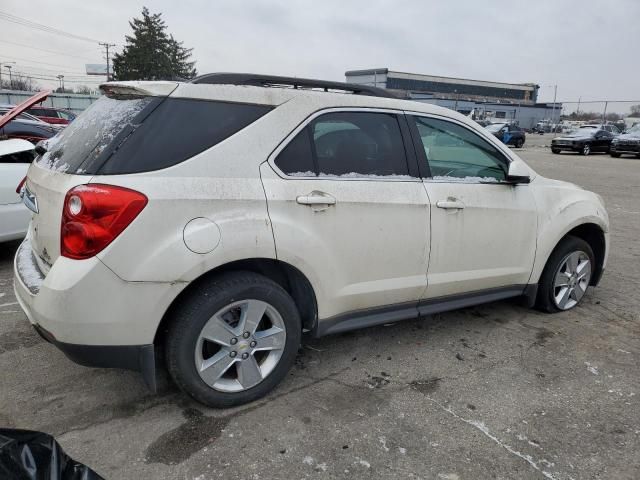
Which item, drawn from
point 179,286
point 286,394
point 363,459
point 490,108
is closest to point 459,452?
point 363,459

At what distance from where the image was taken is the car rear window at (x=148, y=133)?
2.33 metres

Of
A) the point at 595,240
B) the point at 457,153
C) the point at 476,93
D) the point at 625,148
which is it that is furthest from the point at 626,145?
the point at 476,93

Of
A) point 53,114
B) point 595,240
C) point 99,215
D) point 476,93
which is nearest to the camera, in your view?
point 99,215

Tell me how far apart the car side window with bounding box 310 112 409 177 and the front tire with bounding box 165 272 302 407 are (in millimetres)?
797

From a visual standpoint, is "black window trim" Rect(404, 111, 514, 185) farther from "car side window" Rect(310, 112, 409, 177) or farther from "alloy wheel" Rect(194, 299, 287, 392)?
"alloy wheel" Rect(194, 299, 287, 392)

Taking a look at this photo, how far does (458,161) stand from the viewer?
3475 mm

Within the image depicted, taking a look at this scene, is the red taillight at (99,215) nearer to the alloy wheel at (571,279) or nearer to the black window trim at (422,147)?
the black window trim at (422,147)

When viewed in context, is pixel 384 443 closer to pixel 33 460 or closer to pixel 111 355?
pixel 111 355

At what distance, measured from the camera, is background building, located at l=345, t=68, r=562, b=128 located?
5622 cm

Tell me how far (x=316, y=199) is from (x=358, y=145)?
0.53 metres

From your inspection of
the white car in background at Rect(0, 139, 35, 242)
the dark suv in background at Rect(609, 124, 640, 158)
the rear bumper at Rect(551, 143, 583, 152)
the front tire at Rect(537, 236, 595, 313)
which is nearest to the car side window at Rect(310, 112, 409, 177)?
the front tire at Rect(537, 236, 595, 313)

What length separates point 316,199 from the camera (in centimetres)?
268

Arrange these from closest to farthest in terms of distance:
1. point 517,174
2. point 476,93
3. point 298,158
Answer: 1. point 298,158
2. point 517,174
3. point 476,93

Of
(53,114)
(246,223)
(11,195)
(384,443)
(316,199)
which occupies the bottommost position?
(384,443)
